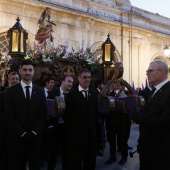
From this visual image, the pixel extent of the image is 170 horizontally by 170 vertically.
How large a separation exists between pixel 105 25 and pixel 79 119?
15.2 metres

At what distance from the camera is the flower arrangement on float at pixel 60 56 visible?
805 centimetres

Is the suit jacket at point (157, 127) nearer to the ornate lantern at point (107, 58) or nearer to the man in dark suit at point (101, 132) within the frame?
the man in dark suit at point (101, 132)

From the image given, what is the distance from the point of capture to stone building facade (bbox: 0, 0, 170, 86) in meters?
13.8

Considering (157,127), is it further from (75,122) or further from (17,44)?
(17,44)

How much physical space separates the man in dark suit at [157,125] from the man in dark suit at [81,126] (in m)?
0.97

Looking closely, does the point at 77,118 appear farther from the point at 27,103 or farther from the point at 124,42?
the point at 124,42

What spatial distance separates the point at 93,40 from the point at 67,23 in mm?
2392

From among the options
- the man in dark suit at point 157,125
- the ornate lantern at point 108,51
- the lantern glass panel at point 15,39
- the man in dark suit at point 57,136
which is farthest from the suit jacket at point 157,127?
the ornate lantern at point 108,51

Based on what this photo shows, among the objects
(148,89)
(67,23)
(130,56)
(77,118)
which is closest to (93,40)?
(67,23)

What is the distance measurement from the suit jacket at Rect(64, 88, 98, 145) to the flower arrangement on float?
446cm

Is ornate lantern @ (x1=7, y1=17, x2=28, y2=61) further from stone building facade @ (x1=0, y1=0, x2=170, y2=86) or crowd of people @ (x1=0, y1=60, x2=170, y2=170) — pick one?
stone building facade @ (x1=0, y1=0, x2=170, y2=86)

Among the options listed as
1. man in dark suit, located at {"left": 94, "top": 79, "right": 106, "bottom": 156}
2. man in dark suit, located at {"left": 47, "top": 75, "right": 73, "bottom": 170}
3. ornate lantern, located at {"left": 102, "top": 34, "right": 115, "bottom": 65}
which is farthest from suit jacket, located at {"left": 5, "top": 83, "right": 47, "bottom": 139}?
ornate lantern, located at {"left": 102, "top": 34, "right": 115, "bottom": 65}

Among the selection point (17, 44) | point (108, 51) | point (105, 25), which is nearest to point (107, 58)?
point (108, 51)

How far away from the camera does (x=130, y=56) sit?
19594 millimetres
